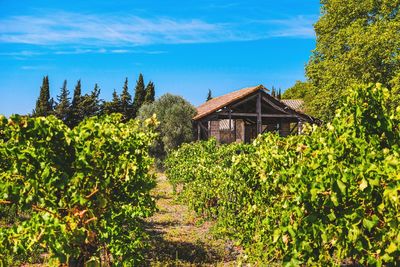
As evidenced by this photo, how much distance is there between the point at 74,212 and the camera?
4.96 meters

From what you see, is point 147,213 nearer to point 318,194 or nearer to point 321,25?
point 318,194

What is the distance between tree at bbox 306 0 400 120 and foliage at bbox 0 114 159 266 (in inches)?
880

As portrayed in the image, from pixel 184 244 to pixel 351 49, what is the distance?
2235 centimetres

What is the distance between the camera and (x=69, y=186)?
5156 mm

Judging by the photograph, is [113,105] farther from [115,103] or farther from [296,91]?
[296,91]

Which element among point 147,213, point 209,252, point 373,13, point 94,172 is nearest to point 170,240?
point 209,252

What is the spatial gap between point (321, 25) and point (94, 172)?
2970 centimetres

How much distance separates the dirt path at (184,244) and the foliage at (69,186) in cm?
295

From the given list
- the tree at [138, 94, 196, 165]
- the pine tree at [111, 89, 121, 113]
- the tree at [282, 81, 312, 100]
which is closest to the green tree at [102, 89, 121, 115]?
the pine tree at [111, 89, 121, 113]

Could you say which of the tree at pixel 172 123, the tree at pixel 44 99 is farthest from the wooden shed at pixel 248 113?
the tree at pixel 44 99

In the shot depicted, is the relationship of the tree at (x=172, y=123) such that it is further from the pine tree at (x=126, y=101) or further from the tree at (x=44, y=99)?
the tree at (x=44, y=99)

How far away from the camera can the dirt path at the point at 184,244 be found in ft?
27.7

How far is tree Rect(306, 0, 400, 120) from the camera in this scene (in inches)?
1009

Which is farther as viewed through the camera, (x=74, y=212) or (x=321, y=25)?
(x=321, y=25)
